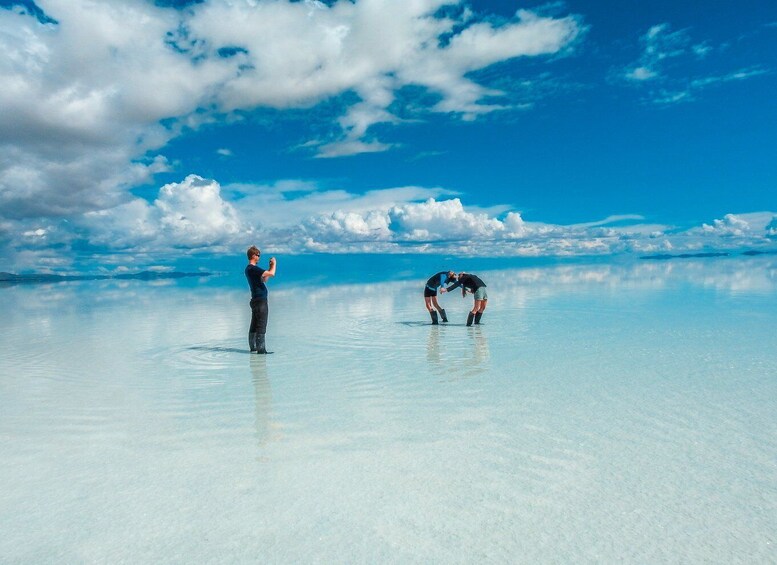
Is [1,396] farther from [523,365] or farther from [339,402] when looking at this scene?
[523,365]

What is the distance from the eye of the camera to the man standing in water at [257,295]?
574 inches

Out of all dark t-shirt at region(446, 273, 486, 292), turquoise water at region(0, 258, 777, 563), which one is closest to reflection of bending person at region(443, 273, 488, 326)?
dark t-shirt at region(446, 273, 486, 292)

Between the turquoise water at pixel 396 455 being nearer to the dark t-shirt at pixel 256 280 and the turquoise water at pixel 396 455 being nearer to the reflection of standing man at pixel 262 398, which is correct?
the reflection of standing man at pixel 262 398

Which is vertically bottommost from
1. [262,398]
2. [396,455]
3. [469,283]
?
[262,398]

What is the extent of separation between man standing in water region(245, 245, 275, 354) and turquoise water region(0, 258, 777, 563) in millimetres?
559

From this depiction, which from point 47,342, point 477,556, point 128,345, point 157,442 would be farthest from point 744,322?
point 47,342

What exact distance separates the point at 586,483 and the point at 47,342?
1955cm

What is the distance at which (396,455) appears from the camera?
707 cm

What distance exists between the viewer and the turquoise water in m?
5.01

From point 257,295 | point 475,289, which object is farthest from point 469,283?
point 257,295

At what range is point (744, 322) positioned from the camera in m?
19.6

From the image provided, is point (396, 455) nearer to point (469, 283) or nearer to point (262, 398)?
point (262, 398)

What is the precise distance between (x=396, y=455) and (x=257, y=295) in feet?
29.6

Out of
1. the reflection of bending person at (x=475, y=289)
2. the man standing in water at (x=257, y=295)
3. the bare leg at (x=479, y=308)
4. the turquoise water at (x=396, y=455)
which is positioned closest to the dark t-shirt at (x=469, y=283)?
the reflection of bending person at (x=475, y=289)
